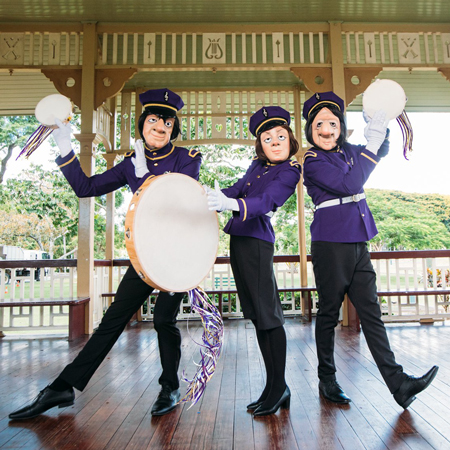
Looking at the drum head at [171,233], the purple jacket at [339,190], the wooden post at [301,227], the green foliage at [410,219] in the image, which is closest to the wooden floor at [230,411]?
the drum head at [171,233]

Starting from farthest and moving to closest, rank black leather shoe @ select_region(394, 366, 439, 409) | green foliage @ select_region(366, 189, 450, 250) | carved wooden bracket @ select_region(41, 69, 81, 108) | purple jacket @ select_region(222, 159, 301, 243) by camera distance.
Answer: green foliage @ select_region(366, 189, 450, 250)
carved wooden bracket @ select_region(41, 69, 81, 108)
black leather shoe @ select_region(394, 366, 439, 409)
purple jacket @ select_region(222, 159, 301, 243)

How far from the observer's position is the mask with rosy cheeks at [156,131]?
6.69 ft

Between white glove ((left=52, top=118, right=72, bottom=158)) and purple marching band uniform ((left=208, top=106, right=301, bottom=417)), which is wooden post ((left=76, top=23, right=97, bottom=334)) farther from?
purple marching band uniform ((left=208, top=106, right=301, bottom=417))

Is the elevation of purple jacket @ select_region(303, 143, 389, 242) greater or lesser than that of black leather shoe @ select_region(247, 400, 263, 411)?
greater

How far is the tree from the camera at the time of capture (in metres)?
13.2

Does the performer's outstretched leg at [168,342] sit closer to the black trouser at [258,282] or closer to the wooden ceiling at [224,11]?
the black trouser at [258,282]

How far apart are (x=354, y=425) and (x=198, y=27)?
3.90 m

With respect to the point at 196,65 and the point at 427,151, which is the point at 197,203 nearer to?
the point at 196,65

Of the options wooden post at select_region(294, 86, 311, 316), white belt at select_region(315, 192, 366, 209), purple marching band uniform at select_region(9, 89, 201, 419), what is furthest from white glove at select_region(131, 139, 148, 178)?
wooden post at select_region(294, 86, 311, 316)

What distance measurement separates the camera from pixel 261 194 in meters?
1.75

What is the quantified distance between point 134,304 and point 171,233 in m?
0.47

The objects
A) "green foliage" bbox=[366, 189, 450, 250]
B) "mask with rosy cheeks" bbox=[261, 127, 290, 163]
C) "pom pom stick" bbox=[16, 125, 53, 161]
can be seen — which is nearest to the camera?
"mask with rosy cheeks" bbox=[261, 127, 290, 163]

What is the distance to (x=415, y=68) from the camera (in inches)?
165

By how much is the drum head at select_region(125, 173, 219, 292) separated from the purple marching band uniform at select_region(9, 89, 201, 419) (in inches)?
8.4
